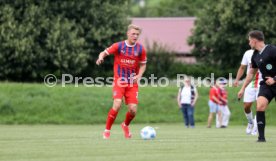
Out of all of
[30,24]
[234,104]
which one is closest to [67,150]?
[234,104]

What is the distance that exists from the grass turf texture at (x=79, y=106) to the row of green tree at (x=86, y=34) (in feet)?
30.5

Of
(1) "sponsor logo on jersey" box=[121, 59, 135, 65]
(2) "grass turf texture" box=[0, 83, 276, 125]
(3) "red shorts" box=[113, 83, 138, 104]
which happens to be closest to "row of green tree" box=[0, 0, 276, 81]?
(2) "grass turf texture" box=[0, 83, 276, 125]

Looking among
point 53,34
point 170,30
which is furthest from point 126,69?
point 170,30

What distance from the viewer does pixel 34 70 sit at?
4916 centimetres

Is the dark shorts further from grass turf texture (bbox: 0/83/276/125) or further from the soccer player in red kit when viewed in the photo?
grass turf texture (bbox: 0/83/276/125)

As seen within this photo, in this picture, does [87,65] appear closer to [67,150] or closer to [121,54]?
[121,54]

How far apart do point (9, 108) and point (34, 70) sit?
1477 cm

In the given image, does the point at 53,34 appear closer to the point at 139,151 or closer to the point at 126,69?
the point at 126,69

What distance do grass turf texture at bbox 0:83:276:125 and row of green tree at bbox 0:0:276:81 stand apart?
9.29m

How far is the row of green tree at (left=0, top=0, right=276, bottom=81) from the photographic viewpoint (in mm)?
47312

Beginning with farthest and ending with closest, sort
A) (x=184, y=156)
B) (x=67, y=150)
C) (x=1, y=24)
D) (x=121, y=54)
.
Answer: (x=1, y=24)
(x=121, y=54)
(x=67, y=150)
(x=184, y=156)

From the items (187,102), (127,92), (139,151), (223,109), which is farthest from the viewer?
(223,109)

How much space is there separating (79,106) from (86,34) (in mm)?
15525

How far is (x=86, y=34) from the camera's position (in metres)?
51.1
